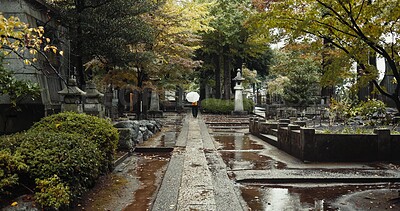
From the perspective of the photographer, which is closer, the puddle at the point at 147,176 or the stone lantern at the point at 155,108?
the puddle at the point at 147,176

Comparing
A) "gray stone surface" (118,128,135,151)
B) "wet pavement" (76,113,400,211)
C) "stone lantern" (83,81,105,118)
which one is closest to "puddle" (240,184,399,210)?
"wet pavement" (76,113,400,211)

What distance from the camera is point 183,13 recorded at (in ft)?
57.9

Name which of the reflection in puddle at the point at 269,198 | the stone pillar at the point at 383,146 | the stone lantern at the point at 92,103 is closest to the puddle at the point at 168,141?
the stone lantern at the point at 92,103

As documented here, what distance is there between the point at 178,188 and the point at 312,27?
13.8 feet

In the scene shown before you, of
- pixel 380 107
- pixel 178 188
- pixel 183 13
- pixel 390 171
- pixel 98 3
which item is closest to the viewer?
pixel 178 188

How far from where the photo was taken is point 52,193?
15.0 ft

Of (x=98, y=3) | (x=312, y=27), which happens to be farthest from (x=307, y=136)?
(x=98, y=3)

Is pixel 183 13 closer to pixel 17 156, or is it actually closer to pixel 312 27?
pixel 312 27

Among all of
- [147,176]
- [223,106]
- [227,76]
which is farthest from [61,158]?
[227,76]

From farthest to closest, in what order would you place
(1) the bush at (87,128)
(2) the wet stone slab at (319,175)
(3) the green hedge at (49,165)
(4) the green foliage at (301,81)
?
(4) the green foliage at (301,81) < (2) the wet stone slab at (319,175) < (1) the bush at (87,128) < (3) the green hedge at (49,165)

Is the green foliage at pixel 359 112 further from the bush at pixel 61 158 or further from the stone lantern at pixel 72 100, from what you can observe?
the bush at pixel 61 158

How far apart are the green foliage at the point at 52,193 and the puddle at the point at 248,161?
490 centimetres

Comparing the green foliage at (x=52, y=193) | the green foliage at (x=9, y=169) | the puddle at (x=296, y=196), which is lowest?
the puddle at (x=296, y=196)

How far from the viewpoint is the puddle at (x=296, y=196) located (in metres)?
5.82
